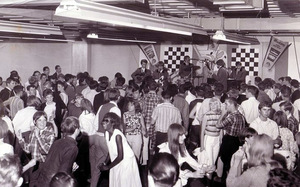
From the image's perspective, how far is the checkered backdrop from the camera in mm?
14828

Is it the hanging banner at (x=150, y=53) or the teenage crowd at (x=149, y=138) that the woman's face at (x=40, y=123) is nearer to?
the teenage crowd at (x=149, y=138)

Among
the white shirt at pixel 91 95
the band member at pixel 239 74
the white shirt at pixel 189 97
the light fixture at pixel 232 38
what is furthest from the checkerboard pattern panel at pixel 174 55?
the white shirt at pixel 91 95

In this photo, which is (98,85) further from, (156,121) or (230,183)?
(230,183)

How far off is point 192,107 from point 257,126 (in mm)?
2041

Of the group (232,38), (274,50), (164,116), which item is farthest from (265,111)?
(274,50)

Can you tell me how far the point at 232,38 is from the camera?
32.1 ft

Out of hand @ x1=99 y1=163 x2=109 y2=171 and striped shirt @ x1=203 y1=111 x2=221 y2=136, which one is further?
striped shirt @ x1=203 y1=111 x2=221 y2=136

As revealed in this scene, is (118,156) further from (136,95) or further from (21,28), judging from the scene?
(21,28)

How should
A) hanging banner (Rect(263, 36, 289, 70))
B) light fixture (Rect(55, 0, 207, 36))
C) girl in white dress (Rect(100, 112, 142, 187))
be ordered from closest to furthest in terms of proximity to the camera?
light fixture (Rect(55, 0, 207, 36)) < girl in white dress (Rect(100, 112, 142, 187)) < hanging banner (Rect(263, 36, 289, 70))

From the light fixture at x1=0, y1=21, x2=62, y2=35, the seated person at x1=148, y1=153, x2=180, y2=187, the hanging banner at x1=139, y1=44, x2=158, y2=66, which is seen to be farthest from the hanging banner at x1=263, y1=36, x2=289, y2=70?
the seated person at x1=148, y1=153, x2=180, y2=187

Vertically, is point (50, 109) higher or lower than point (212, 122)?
higher

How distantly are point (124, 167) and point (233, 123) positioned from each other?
1.89 metres

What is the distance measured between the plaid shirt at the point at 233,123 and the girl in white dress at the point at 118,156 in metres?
1.66

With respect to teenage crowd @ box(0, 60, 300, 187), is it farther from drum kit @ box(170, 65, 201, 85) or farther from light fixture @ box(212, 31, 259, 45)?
drum kit @ box(170, 65, 201, 85)
